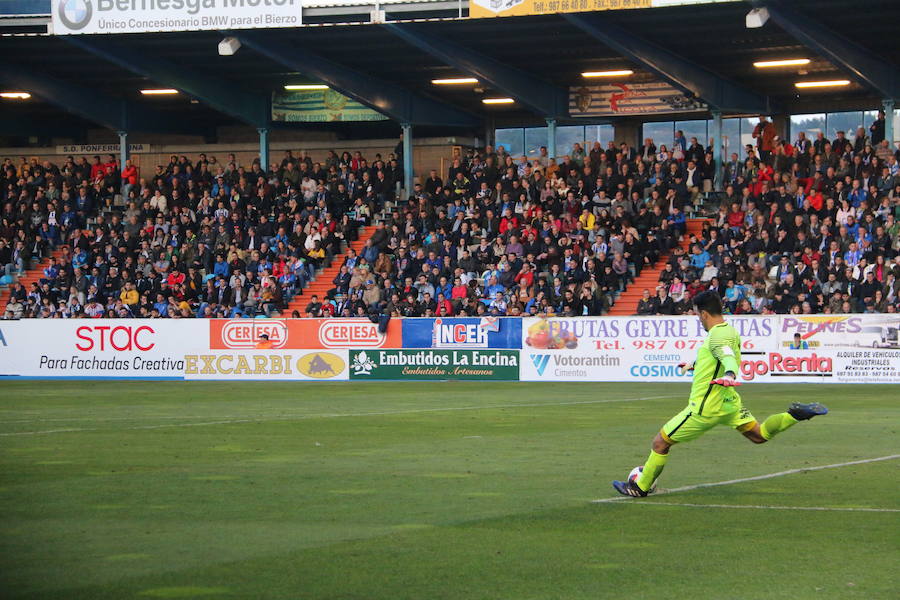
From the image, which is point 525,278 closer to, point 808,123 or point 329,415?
point 329,415

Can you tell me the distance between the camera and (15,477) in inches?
531

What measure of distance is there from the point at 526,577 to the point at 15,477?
284 inches

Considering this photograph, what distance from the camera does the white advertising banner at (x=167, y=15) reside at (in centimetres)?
3784

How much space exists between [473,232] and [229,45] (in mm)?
8956

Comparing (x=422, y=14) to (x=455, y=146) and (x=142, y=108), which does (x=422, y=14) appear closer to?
(x=455, y=146)

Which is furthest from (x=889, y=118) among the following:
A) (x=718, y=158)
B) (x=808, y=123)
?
(x=808, y=123)

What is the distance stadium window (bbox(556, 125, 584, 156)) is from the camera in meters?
47.7

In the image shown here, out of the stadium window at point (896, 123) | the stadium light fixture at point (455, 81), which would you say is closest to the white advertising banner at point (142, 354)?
the stadium light fixture at point (455, 81)

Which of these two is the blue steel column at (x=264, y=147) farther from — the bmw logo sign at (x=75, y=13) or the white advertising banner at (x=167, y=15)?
the bmw logo sign at (x=75, y=13)

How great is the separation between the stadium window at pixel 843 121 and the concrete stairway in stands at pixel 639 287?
9459 millimetres

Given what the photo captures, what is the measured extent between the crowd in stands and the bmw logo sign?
283 inches

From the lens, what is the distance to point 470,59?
40.4 m

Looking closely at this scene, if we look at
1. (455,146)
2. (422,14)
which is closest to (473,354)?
(422,14)

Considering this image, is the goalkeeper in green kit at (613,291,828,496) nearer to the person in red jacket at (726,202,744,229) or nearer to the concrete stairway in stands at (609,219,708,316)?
the concrete stairway in stands at (609,219,708,316)
